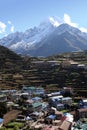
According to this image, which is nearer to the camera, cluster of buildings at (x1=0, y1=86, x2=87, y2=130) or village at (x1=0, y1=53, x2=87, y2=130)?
cluster of buildings at (x1=0, y1=86, x2=87, y2=130)

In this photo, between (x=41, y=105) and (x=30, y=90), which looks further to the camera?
(x=30, y=90)

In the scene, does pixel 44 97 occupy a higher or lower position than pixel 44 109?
higher

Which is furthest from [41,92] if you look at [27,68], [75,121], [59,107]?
[27,68]

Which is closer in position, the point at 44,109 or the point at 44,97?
the point at 44,109

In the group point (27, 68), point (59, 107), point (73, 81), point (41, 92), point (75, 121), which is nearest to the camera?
point (75, 121)

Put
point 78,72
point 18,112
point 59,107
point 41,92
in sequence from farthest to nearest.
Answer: point 78,72 → point 41,92 → point 59,107 → point 18,112

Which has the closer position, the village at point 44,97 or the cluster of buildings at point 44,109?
the cluster of buildings at point 44,109

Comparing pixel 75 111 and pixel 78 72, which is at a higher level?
pixel 78 72

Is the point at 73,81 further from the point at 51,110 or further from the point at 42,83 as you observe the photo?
the point at 51,110
